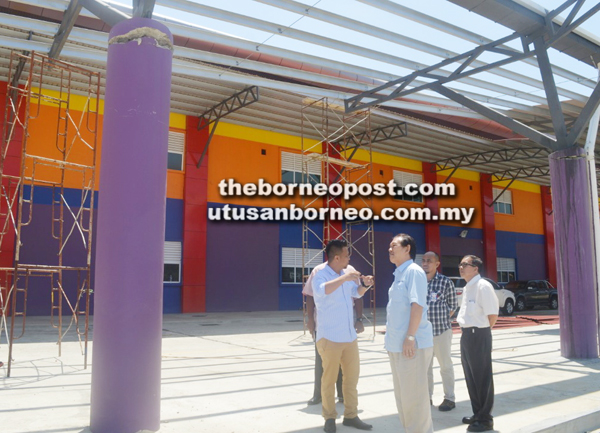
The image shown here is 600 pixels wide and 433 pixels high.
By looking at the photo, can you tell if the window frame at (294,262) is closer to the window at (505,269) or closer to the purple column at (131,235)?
the window at (505,269)

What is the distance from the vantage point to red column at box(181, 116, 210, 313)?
19.6 m

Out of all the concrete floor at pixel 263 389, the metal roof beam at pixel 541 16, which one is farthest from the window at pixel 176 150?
the metal roof beam at pixel 541 16

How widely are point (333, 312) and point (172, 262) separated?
15.5 meters

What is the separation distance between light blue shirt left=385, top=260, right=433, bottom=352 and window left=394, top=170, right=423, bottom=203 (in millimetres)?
22170

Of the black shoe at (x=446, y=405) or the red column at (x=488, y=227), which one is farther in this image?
the red column at (x=488, y=227)

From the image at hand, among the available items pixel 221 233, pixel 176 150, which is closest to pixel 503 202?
pixel 221 233

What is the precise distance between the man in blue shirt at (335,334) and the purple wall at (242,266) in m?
15.5

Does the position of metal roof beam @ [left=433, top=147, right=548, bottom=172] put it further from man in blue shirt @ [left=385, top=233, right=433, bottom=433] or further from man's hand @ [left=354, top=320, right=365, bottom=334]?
man in blue shirt @ [left=385, top=233, right=433, bottom=433]

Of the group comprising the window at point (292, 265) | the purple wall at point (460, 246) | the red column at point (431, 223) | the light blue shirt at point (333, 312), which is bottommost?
the light blue shirt at point (333, 312)

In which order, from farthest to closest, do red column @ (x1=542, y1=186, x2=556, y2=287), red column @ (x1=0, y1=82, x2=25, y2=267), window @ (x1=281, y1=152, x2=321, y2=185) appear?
Answer: red column @ (x1=542, y1=186, x2=556, y2=287) → window @ (x1=281, y1=152, x2=321, y2=185) → red column @ (x1=0, y1=82, x2=25, y2=267)

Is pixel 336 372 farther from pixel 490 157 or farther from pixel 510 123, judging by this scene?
pixel 490 157

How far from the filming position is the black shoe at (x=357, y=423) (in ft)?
16.6

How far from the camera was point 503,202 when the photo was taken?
31.5 m

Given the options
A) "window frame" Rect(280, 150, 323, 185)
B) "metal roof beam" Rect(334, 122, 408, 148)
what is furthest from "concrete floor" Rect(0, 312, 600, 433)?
"window frame" Rect(280, 150, 323, 185)
